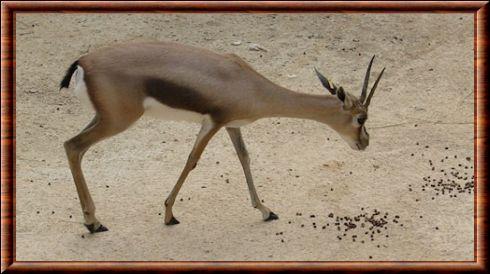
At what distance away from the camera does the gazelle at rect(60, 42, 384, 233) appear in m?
7.53

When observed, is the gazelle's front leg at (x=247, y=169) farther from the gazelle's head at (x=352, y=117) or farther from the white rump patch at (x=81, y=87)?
the white rump patch at (x=81, y=87)

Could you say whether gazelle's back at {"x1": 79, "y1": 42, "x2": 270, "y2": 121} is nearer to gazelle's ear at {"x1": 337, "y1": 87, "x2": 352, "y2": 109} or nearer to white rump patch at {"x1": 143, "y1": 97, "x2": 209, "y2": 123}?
white rump patch at {"x1": 143, "y1": 97, "x2": 209, "y2": 123}

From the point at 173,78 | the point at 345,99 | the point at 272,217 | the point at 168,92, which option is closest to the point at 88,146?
the point at 168,92

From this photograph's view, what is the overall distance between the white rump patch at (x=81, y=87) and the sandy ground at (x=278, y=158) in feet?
4.04

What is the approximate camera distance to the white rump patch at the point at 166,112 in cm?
762

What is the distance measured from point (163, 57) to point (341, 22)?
551cm

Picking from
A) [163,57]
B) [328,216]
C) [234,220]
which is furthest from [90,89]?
[328,216]

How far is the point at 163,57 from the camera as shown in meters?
7.62

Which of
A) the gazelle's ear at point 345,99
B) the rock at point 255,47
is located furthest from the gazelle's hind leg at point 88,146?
the rock at point 255,47

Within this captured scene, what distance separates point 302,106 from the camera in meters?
8.01

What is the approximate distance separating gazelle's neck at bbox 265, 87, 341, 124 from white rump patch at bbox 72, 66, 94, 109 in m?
1.57

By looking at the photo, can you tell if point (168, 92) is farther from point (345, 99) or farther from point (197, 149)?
point (345, 99)

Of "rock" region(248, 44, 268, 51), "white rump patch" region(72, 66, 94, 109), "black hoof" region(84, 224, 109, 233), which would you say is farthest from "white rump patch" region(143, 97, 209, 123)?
"rock" region(248, 44, 268, 51)
